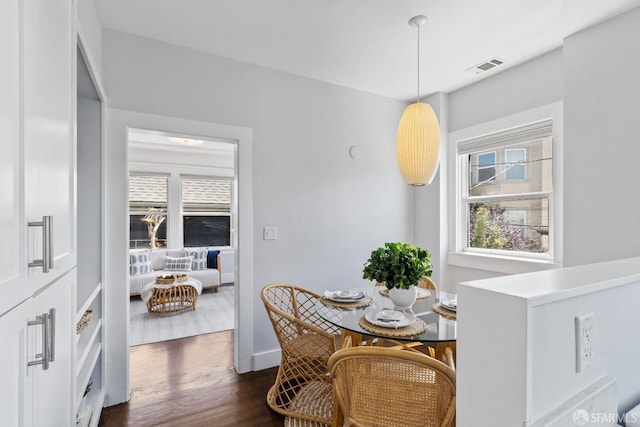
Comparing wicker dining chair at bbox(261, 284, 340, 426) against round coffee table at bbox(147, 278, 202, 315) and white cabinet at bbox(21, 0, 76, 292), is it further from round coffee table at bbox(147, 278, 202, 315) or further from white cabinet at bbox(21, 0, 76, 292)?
round coffee table at bbox(147, 278, 202, 315)

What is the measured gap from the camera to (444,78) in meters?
3.12

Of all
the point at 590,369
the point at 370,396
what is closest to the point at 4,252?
the point at 370,396

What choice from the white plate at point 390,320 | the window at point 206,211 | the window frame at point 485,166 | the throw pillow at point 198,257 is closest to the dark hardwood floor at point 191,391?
the white plate at point 390,320

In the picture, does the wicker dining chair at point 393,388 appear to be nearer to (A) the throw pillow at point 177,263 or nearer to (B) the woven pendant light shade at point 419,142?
(B) the woven pendant light shade at point 419,142

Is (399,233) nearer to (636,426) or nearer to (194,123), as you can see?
(194,123)

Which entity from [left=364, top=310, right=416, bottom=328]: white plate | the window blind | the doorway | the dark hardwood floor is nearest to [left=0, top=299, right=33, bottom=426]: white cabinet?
[left=364, top=310, right=416, bottom=328]: white plate

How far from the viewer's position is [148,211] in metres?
5.88

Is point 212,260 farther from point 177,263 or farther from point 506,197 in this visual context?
point 506,197


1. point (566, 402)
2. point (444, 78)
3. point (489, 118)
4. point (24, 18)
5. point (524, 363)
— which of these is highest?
point (444, 78)

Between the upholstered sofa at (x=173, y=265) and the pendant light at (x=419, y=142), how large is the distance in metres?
4.36

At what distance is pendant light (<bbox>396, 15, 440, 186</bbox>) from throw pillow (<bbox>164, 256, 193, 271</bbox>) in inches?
175

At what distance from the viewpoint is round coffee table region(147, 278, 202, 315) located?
4.25 metres

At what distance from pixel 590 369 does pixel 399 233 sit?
9.32 feet

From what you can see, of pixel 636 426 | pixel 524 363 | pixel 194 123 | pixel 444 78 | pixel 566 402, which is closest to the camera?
pixel 524 363
